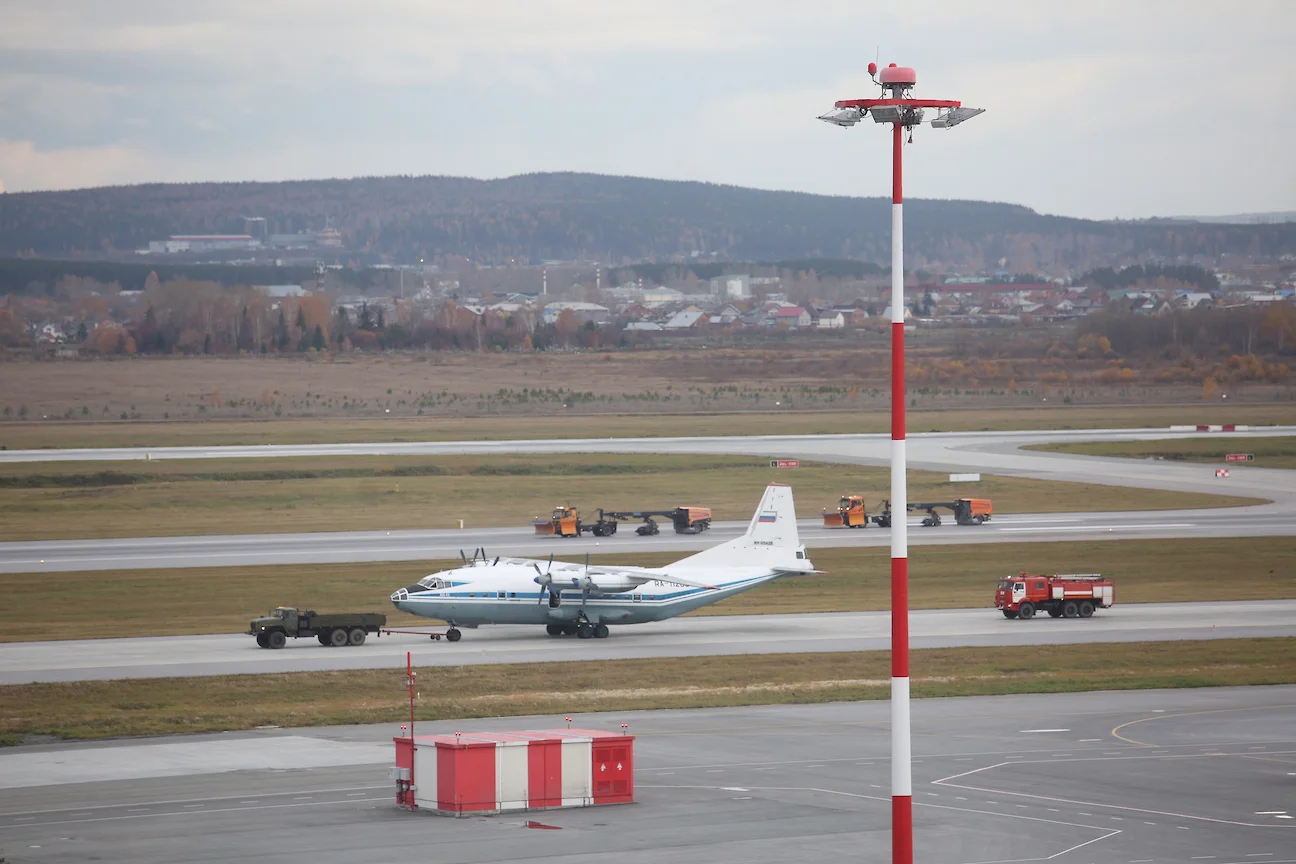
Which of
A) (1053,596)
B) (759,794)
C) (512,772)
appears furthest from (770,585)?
(512,772)

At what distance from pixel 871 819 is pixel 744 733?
11525mm

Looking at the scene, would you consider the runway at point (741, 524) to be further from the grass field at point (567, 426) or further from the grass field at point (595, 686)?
the grass field at point (595, 686)

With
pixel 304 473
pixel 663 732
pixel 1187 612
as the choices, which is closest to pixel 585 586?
pixel 663 732

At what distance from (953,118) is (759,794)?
20.8 m

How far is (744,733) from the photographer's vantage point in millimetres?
49094

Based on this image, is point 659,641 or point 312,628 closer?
point 312,628

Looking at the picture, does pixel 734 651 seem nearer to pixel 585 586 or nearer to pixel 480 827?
pixel 585 586

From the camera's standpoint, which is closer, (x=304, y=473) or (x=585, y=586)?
(x=585, y=586)

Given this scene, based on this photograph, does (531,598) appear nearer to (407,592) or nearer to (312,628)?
(407,592)

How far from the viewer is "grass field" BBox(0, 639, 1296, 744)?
51.8 meters

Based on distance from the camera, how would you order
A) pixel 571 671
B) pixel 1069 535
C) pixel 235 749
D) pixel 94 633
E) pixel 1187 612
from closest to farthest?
pixel 235 749 → pixel 571 671 → pixel 94 633 → pixel 1187 612 → pixel 1069 535

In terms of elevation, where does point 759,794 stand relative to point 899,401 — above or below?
below

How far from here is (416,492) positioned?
123 metres

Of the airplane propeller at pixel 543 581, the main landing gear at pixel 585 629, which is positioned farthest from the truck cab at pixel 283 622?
the main landing gear at pixel 585 629
